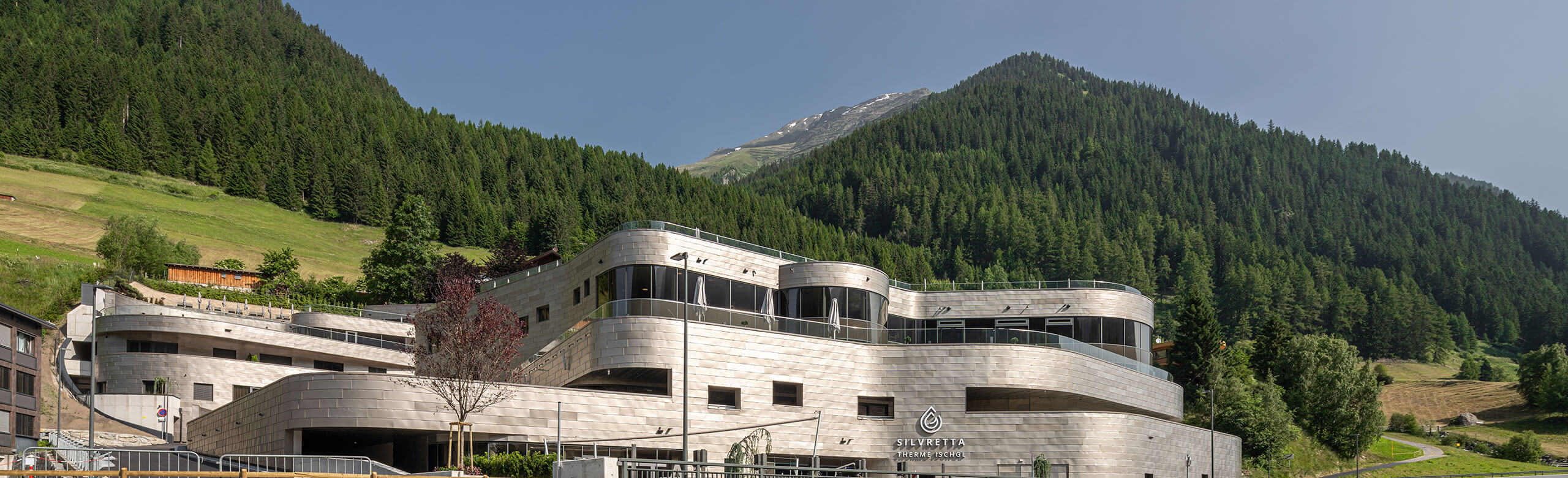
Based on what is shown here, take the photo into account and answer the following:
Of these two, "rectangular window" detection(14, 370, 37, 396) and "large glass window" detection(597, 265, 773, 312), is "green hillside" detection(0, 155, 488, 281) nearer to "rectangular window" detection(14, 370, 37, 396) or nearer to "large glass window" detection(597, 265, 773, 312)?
"rectangular window" detection(14, 370, 37, 396)

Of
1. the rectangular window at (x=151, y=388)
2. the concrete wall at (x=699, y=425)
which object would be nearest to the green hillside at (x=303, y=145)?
the rectangular window at (x=151, y=388)

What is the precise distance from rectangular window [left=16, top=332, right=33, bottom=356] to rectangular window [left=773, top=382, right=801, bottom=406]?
111 ft

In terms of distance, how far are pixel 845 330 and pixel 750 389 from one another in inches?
245

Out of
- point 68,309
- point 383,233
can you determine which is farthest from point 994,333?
point 383,233

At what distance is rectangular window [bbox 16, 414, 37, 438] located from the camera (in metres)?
47.8

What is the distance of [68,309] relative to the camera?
64.0 m

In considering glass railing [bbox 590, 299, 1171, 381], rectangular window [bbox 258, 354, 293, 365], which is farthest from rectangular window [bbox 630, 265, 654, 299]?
rectangular window [bbox 258, 354, 293, 365]

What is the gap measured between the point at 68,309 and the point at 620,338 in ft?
129

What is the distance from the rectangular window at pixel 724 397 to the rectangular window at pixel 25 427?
2909cm

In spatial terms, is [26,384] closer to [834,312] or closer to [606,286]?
[606,286]

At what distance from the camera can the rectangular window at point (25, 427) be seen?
47.8 meters

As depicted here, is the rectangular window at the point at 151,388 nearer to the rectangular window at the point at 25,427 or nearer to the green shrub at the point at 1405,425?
the rectangular window at the point at 25,427

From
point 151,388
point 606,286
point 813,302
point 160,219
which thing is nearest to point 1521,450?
point 813,302

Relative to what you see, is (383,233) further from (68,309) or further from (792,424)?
(792,424)
